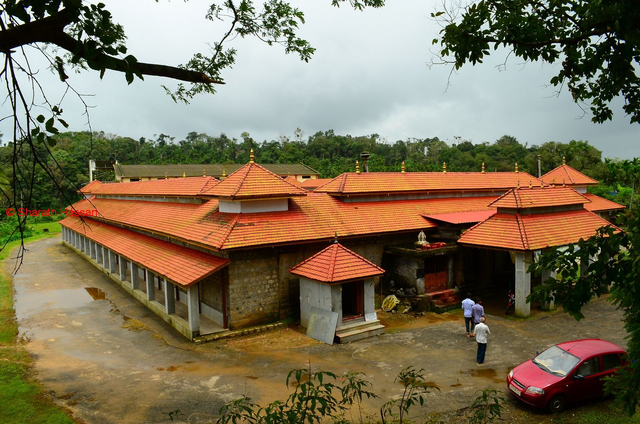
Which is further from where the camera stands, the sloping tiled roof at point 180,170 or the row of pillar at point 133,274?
the sloping tiled roof at point 180,170

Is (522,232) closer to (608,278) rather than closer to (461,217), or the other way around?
(461,217)

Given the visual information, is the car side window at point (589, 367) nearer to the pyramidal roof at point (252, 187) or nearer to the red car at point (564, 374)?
the red car at point (564, 374)

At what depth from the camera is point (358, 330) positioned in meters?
14.1

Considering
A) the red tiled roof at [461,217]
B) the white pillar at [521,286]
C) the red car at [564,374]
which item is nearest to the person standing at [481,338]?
the red car at [564,374]

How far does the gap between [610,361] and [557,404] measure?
5.59 ft

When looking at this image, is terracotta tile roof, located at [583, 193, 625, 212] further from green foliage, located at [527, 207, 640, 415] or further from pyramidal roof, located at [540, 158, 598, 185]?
green foliage, located at [527, 207, 640, 415]

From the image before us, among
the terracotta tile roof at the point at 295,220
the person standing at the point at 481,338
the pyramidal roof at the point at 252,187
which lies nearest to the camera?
the person standing at the point at 481,338

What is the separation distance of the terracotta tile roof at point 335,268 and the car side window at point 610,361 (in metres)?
6.61

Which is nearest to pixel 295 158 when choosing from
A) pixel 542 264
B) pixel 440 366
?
pixel 440 366

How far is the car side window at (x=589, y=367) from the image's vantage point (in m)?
9.45

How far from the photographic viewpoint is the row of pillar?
14062mm

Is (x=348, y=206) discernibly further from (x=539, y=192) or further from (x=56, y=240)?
(x=56, y=240)

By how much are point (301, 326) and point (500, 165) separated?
70.7 meters

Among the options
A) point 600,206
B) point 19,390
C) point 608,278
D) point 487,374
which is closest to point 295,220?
point 487,374
